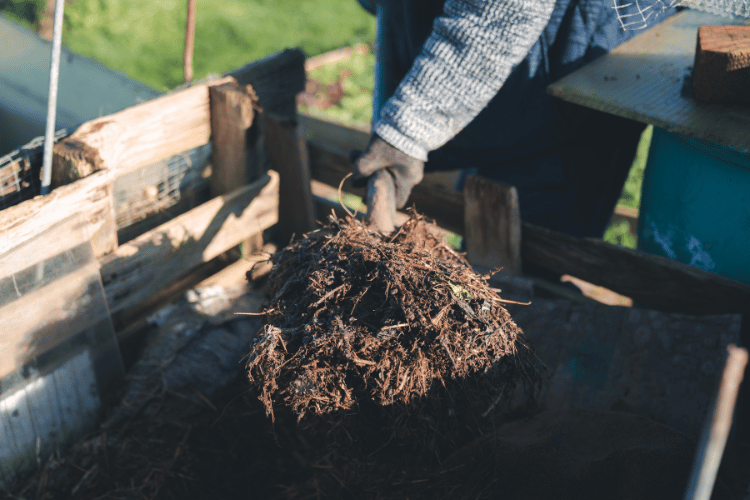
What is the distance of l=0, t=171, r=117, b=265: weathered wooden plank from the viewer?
168 centimetres

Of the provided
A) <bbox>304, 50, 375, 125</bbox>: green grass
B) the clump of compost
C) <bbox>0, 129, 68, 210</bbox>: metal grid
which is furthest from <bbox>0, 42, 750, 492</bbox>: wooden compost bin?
<bbox>304, 50, 375, 125</bbox>: green grass

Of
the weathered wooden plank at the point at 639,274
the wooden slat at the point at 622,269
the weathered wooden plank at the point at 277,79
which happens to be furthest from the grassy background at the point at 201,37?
the weathered wooden plank at the point at 639,274

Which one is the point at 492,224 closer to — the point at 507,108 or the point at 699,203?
the point at 507,108

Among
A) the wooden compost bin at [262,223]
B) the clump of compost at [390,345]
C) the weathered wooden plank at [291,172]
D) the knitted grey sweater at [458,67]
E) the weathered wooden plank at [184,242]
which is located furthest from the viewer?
the weathered wooden plank at [291,172]

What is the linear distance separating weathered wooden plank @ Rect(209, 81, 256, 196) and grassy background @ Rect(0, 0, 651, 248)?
2.36 m

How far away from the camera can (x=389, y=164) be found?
76.4 inches

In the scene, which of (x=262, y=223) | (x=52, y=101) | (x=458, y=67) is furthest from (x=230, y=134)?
(x=458, y=67)

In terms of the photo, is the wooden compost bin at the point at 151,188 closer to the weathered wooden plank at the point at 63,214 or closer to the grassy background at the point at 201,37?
the weathered wooden plank at the point at 63,214

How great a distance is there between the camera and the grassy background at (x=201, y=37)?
497 cm

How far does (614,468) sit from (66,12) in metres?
5.72

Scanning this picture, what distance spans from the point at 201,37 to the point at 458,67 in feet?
13.8

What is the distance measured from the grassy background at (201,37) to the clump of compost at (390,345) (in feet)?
11.4

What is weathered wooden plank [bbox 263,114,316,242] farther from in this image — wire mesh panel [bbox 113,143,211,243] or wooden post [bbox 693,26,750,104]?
wooden post [bbox 693,26,750,104]

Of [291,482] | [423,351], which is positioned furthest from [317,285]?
[291,482]
